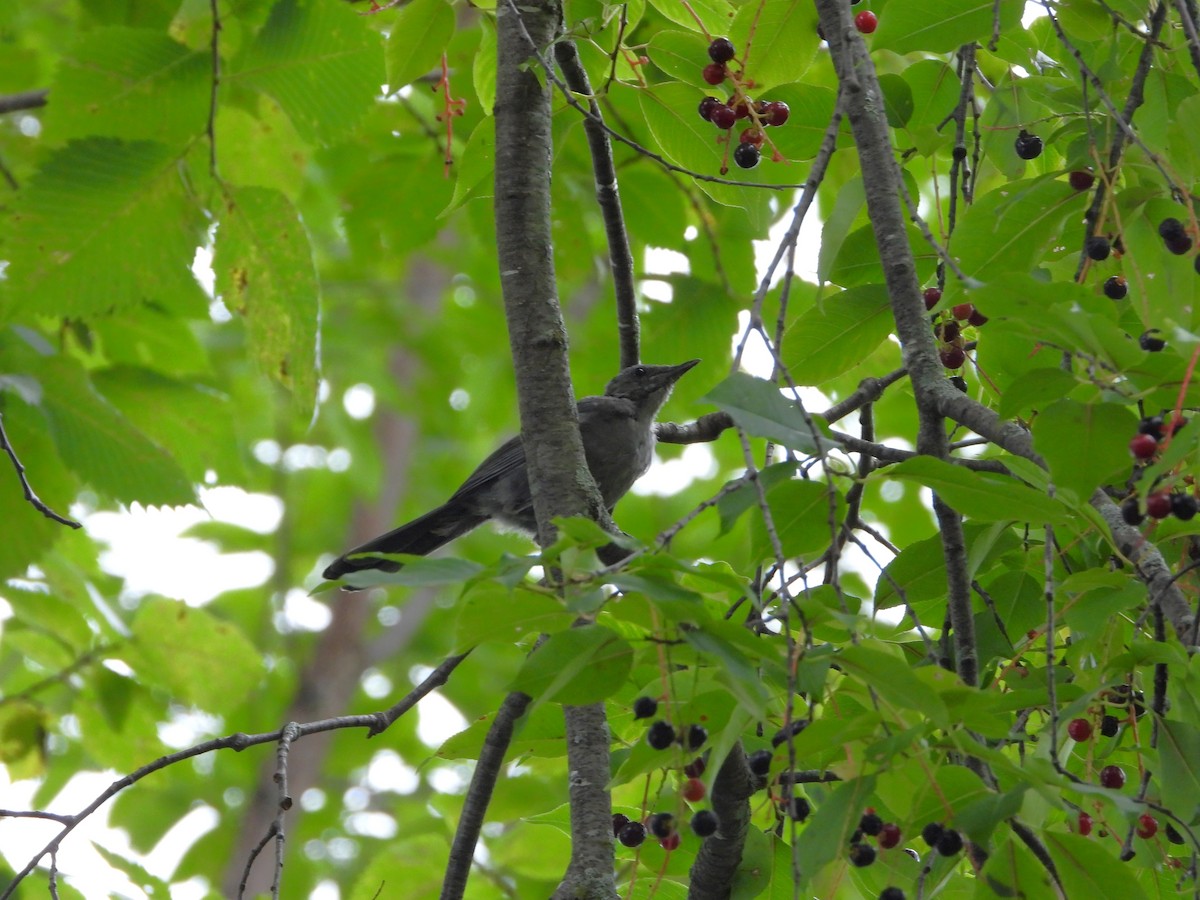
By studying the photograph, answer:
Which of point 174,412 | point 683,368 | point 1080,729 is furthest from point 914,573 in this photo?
point 174,412

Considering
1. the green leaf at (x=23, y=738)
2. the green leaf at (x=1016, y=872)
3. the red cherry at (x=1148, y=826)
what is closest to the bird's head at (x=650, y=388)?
the green leaf at (x=23, y=738)

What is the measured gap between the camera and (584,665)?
174 cm

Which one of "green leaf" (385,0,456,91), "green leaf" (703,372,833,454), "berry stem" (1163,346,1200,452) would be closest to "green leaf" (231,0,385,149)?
"green leaf" (385,0,456,91)

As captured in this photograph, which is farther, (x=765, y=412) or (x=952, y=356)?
(x=952, y=356)

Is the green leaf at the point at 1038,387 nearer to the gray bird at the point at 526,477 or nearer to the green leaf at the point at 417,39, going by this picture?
the green leaf at the point at 417,39

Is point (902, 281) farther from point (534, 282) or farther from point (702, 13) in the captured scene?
point (702, 13)

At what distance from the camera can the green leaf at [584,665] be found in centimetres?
176

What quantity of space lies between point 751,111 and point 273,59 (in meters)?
2.06

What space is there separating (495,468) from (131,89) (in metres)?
2.99

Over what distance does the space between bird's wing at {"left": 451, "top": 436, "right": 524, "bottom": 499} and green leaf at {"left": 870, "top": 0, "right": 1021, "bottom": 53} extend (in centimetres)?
415

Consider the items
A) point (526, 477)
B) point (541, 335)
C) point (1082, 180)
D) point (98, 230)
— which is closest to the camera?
point (1082, 180)

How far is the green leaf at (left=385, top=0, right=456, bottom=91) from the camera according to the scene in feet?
10.3

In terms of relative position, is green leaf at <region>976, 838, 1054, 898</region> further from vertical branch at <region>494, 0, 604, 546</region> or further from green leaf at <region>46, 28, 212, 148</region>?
green leaf at <region>46, 28, 212, 148</region>

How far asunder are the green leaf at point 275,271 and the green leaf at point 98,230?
0.56 ft
